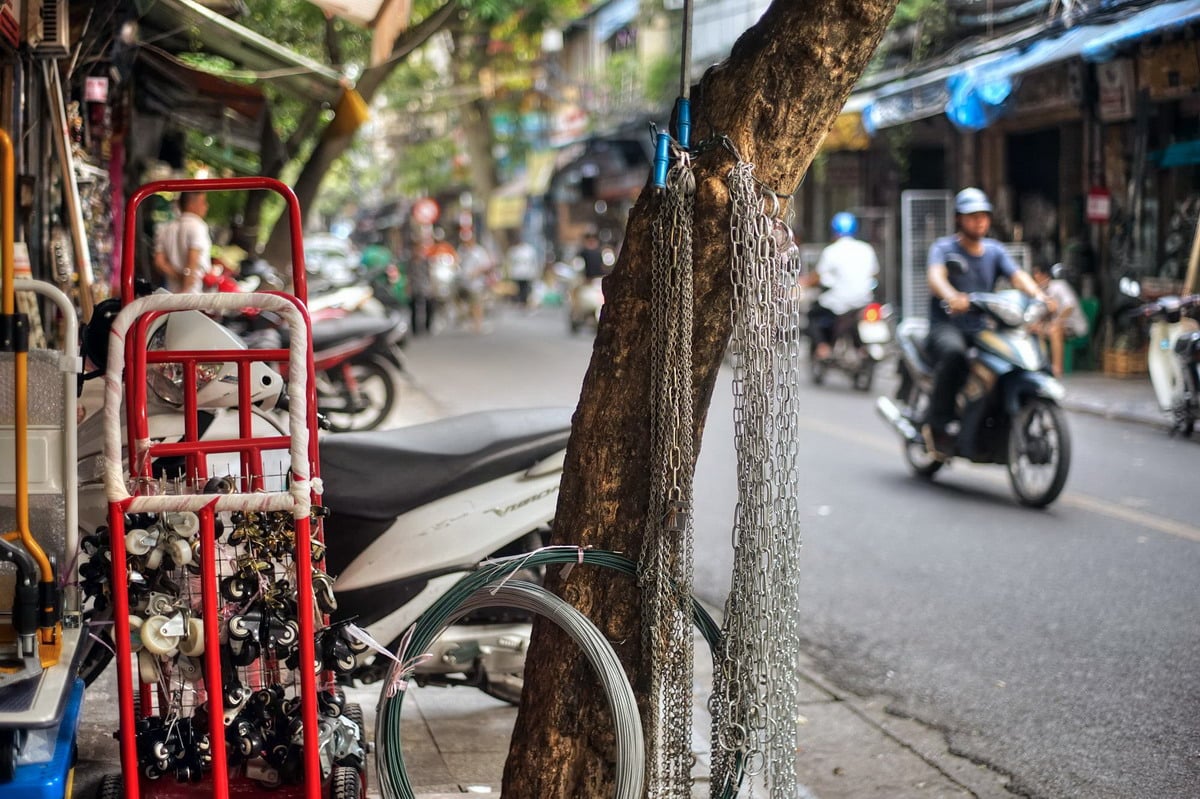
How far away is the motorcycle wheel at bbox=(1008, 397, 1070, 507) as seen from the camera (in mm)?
7613

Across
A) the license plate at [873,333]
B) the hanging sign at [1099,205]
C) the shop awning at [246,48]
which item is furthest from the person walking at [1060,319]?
the shop awning at [246,48]

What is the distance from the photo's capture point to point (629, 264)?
10.1ft

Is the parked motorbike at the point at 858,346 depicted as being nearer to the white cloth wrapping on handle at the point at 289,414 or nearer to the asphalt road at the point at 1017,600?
the asphalt road at the point at 1017,600

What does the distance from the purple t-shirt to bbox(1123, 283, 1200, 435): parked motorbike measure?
6.55ft

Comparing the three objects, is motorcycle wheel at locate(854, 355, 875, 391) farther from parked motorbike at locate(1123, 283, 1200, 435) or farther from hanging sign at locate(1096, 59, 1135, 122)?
parked motorbike at locate(1123, 283, 1200, 435)

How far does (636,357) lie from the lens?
3.06 m

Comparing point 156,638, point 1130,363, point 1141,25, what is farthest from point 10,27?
point 1130,363

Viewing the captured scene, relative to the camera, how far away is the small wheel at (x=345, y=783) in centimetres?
317

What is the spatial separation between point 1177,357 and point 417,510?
7.68 metres

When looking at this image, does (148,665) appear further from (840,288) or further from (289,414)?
(840,288)

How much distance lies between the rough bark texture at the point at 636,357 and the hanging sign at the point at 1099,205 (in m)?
12.5

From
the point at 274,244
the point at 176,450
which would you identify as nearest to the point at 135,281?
the point at 176,450

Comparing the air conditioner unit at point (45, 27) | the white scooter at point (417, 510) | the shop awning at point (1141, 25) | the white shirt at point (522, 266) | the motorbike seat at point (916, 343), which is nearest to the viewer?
the white scooter at point (417, 510)

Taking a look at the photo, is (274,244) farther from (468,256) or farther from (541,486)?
(468,256)
